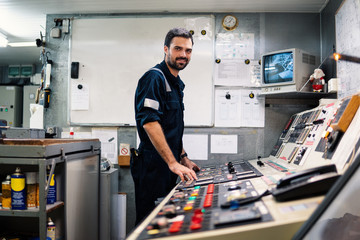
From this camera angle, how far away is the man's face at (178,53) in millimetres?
1973

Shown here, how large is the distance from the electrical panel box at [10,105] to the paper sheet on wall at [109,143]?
12.3ft

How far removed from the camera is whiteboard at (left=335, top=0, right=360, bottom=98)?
6.62 feet

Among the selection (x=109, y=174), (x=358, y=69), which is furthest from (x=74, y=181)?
(x=358, y=69)

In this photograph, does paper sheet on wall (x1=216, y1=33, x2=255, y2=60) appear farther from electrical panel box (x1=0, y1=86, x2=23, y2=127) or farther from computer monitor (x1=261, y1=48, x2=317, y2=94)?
electrical panel box (x1=0, y1=86, x2=23, y2=127)

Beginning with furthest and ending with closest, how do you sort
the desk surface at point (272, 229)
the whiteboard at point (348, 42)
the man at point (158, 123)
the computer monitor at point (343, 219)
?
the whiteboard at point (348, 42) → the man at point (158, 123) → the computer monitor at point (343, 219) → the desk surface at point (272, 229)

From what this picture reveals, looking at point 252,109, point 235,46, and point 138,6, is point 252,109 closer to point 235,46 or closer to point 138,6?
point 235,46

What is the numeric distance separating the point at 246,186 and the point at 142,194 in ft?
3.04

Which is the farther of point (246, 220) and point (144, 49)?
point (144, 49)

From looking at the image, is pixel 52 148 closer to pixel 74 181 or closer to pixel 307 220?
pixel 74 181

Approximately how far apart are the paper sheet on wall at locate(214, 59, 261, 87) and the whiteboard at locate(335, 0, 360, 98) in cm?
73

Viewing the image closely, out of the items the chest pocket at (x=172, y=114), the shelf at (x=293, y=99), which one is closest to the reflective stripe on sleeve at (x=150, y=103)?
the chest pocket at (x=172, y=114)

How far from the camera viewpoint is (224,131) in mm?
2816

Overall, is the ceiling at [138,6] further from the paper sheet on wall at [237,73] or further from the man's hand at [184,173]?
the man's hand at [184,173]


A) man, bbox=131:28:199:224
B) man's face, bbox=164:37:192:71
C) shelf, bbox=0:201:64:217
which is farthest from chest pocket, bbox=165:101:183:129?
shelf, bbox=0:201:64:217
